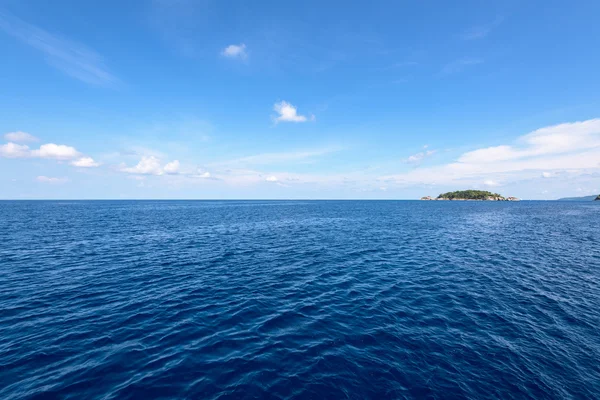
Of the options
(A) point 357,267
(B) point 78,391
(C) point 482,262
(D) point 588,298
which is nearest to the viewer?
(B) point 78,391

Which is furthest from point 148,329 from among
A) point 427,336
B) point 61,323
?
point 427,336

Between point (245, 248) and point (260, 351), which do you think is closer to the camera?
point (260, 351)

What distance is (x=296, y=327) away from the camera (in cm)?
1736

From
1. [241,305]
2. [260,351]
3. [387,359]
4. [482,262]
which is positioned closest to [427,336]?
[387,359]

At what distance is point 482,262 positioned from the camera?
33781 mm

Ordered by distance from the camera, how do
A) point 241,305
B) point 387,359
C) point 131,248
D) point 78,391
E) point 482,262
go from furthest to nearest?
1. point 131,248
2. point 482,262
3. point 241,305
4. point 387,359
5. point 78,391

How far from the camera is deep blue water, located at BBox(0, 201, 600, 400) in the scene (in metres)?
12.2

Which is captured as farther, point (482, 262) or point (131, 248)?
point (131, 248)

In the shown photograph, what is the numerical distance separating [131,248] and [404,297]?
41.5 meters

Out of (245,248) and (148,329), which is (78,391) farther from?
(245,248)

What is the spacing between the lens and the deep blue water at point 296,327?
40.0ft

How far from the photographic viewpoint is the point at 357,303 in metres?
21.4

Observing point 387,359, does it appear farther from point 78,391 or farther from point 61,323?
point 61,323

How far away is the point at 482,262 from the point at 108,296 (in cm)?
4423
